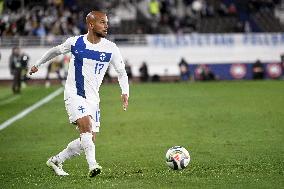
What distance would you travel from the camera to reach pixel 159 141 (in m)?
15.8

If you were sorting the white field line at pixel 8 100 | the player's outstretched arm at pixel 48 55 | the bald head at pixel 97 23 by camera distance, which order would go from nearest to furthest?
the bald head at pixel 97 23 < the player's outstretched arm at pixel 48 55 < the white field line at pixel 8 100

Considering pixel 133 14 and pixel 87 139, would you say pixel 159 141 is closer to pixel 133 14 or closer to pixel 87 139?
pixel 87 139

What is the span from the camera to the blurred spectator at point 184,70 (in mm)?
41719

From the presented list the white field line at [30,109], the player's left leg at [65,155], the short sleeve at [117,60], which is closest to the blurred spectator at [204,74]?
the white field line at [30,109]

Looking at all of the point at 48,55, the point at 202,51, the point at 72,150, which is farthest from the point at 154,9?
the point at 72,150

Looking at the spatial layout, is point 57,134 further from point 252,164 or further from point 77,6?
point 77,6

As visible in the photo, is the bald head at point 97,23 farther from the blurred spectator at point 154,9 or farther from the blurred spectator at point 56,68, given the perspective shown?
the blurred spectator at point 154,9

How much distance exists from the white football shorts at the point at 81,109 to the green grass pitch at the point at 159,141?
0.81m

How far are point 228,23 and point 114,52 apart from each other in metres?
34.5

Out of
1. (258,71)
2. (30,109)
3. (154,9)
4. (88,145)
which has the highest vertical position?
(154,9)

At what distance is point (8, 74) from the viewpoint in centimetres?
4275

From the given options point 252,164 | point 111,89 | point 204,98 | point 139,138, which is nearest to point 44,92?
point 111,89

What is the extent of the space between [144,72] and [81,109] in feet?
103

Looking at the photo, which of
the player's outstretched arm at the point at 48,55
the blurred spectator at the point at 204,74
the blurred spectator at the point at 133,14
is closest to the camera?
the player's outstretched arm at the point at 48,55
